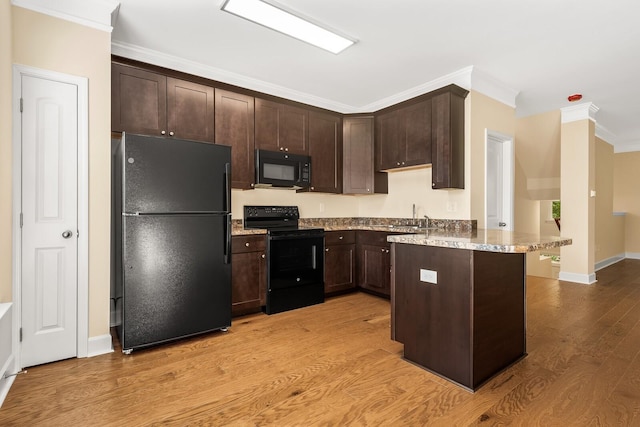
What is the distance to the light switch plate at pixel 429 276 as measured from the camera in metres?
2.12

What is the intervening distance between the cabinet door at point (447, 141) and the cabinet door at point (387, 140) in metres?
0.56

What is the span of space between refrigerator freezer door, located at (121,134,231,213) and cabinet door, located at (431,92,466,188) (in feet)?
7.56

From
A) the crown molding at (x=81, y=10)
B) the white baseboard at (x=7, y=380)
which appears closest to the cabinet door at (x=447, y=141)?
the crown molding at (x=81, y=10)

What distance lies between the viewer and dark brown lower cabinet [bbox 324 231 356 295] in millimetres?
4027

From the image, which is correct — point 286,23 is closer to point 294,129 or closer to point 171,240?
point 294,129

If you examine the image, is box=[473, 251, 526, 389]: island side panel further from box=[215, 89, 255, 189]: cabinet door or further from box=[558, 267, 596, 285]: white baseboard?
box=[558, 267, 596, 285]: white baseboard

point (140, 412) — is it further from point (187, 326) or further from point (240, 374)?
point (187, 326)

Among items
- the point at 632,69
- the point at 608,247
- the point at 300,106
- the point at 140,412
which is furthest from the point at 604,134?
the point at 140,412

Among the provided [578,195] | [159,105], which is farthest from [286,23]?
[578,195]

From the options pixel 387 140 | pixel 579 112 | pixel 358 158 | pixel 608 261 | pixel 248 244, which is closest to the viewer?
pixel 248 244

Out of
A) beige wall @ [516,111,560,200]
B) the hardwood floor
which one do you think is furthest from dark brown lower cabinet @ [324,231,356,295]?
beige wall @ [516,111,560,200]

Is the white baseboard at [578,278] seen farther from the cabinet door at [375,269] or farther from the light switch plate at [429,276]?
the light switch plate at [429,276]

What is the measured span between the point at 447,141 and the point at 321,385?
9.17 ft

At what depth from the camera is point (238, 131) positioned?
11.7ft
